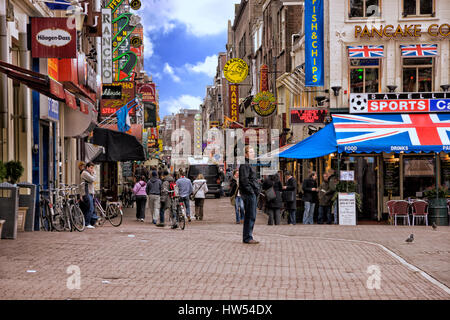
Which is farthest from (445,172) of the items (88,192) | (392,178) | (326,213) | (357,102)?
(88,192)

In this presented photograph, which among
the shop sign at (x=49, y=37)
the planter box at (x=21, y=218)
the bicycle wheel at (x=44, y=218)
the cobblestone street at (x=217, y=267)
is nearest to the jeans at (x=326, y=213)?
the cobblestone street at (x=217, y=267)

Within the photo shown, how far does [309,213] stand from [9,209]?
11725mm

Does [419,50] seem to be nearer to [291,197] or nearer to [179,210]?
[291,197]

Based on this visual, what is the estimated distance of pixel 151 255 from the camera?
37.3 ft

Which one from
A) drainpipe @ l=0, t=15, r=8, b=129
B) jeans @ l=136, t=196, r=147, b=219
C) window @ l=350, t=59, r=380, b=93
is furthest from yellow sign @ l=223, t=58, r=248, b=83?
drainpipe @ l=0, t=15, r=8, b=129

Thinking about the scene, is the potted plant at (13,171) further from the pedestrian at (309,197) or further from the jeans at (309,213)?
the jeans at (309,213)

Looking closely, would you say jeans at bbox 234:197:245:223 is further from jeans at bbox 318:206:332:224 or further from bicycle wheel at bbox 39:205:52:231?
bicycle wheel at bbox 39:205:52:231

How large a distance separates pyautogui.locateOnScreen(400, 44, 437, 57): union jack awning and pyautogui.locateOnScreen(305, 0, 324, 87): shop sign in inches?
127

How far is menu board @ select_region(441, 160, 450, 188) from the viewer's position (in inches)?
987

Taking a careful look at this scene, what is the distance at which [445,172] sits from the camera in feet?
82.6

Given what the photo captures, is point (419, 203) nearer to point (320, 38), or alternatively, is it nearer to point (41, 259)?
point (320, 38)

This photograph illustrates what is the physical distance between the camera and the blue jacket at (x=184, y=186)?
22312mm

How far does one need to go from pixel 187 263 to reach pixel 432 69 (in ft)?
60.5

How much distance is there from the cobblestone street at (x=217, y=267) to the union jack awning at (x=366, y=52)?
1181 centimetres
